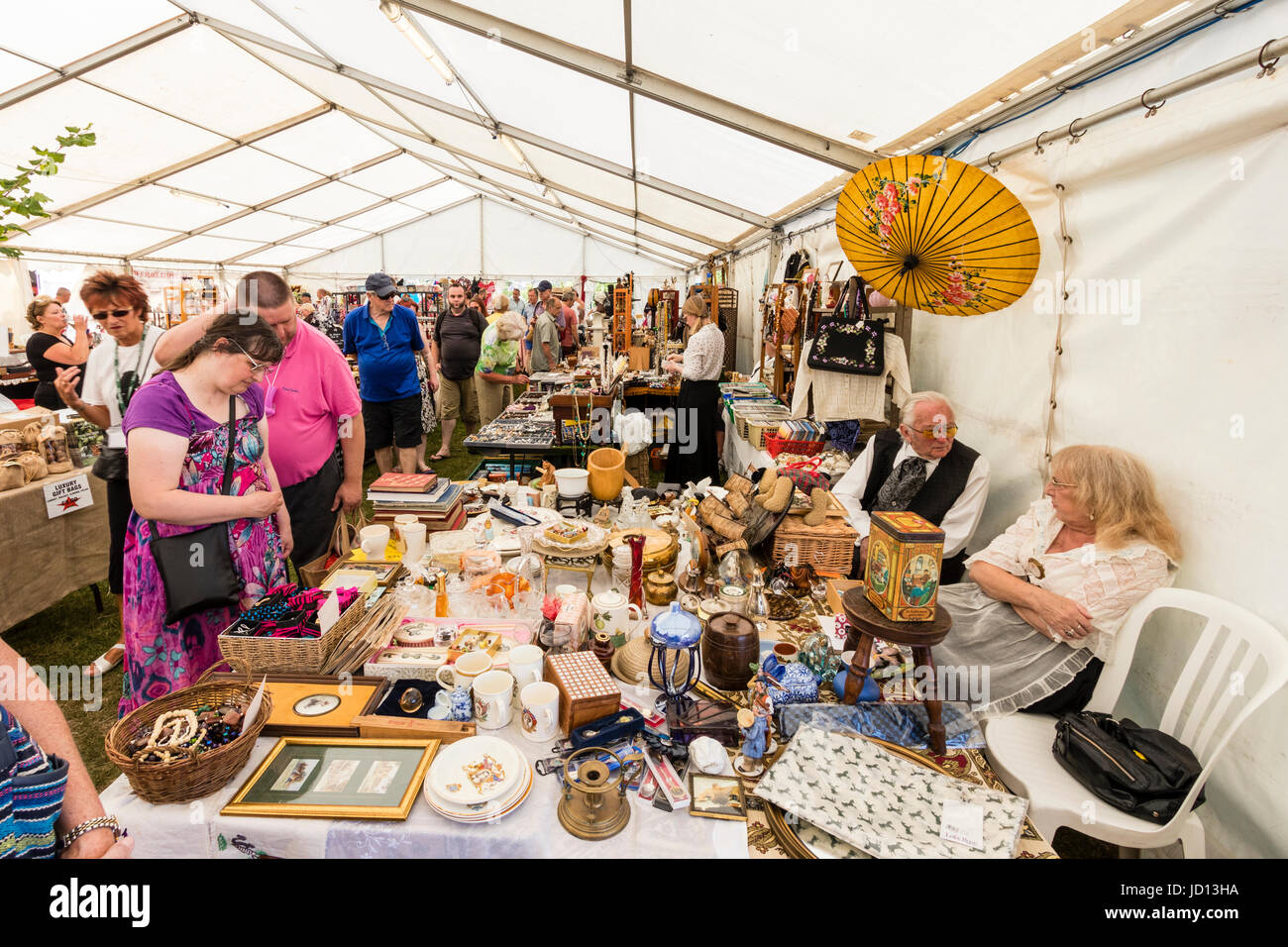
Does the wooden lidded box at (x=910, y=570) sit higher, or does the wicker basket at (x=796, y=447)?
the wicker basket at (x=796, y=447)

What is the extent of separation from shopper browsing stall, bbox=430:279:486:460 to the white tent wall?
227 inches

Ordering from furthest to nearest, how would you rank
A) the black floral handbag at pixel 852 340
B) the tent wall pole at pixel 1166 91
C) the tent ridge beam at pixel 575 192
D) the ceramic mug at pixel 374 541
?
the tent ridge beam at pixel 575 192
the black floral handbag at pixel 852 340
the ceramic mug at pixel 374 541
the tent wall pole at pixel 1166 91

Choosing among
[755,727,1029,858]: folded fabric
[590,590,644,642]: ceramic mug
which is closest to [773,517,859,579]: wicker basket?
[590,590,644,642]: ceramic mug

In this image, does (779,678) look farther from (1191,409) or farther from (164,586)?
(164,586)

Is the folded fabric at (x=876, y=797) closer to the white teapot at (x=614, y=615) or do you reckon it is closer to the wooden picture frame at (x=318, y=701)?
the white teapot at (x=614, y=615)

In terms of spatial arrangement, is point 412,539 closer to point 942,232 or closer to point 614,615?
point 614,615

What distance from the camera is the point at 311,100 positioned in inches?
340

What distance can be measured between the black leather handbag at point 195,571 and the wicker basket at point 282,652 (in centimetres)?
22

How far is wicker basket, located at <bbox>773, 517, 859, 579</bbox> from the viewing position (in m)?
2.65

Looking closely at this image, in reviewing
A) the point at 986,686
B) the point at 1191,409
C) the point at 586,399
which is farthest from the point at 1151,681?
the point at 586,399

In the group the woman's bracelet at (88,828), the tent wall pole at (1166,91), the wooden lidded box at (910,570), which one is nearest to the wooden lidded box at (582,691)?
the wooden lidded box at (910,570)

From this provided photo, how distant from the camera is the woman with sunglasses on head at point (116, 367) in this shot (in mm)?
2594
